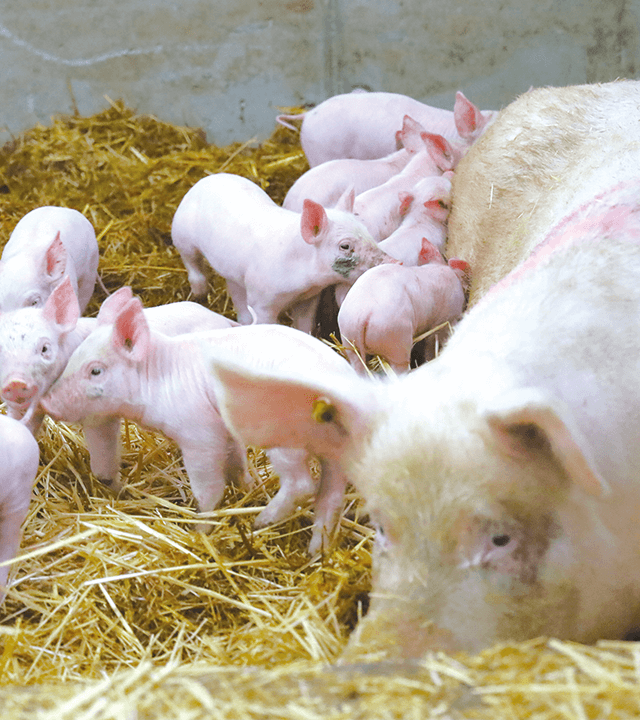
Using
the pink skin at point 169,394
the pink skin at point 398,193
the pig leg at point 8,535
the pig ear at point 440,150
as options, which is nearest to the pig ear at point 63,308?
the pink skin at point 169,394

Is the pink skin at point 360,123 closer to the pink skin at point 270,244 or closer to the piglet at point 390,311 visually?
the pink skin at point 270,244

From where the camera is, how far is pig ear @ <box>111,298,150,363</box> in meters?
2.12

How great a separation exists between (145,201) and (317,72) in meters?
1.45

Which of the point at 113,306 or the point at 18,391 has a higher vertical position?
the point at 113,306

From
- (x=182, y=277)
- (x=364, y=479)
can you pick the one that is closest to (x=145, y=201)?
(x=182, y=277)

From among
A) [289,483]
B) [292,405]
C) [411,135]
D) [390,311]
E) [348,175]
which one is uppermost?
[292,405]

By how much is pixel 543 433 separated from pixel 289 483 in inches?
40.9

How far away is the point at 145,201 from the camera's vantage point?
4.05m

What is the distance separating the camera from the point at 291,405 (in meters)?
1.40

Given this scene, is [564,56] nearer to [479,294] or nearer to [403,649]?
[479,294]

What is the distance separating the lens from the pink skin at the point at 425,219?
3.22 metres

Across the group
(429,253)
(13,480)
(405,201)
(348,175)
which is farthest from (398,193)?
(13,480)

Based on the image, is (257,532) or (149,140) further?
(149,140)

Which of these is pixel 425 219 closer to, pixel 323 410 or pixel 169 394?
pixel 169 394
